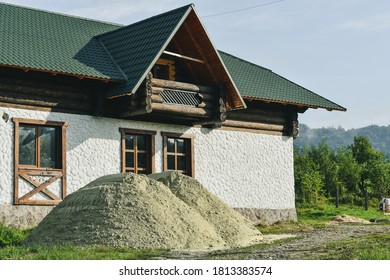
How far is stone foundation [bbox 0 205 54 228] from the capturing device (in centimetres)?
1962

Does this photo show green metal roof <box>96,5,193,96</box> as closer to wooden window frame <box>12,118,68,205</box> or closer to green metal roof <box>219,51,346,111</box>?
wooden window frame <box>12,118,68,205</box>

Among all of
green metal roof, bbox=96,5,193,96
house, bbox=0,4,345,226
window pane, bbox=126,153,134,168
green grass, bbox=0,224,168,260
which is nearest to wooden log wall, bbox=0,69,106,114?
house, bbox=0,4,345,226

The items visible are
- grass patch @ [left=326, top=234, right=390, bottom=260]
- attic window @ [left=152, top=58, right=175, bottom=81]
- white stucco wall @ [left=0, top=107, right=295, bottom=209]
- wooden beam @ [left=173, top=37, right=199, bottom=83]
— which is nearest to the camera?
grass patch @ [left=326, top=234, right=390, bottom=260]

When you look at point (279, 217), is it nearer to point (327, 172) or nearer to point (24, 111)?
point (24, 111)

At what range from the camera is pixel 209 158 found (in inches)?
979

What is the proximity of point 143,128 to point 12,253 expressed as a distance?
904cm

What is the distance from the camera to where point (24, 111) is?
2038cm

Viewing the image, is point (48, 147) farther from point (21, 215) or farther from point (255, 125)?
point (255, 125)

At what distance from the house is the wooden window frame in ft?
0.09

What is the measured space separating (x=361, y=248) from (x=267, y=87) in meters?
13.1

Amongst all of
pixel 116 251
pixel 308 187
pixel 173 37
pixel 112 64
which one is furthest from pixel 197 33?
pixel 308 187

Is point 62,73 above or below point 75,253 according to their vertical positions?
above

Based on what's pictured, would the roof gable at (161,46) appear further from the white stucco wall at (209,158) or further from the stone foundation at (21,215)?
the stone foundation at (21,215)

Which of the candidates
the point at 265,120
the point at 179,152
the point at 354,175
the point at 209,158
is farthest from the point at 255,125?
the point at 354,175
